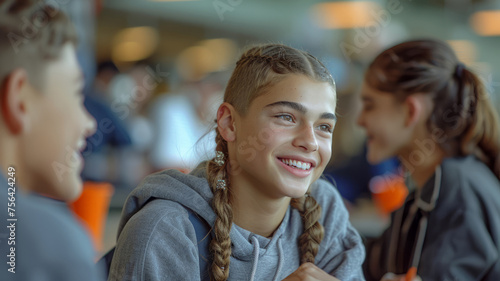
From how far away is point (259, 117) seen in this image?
857 mm

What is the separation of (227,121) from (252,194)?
0.44ft

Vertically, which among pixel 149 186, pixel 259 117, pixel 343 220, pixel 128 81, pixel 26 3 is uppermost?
pixel 26 3

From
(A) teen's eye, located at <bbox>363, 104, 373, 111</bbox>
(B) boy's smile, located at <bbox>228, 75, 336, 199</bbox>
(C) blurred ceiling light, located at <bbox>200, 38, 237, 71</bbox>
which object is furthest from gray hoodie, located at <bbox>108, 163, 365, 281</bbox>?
(C) blurred ceiling light, located at <bbox>200, 38, 237, 71</bbox>

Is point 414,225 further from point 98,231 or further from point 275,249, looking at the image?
point 98,231

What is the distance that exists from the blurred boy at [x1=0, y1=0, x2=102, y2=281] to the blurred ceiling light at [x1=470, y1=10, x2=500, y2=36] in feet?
20.5

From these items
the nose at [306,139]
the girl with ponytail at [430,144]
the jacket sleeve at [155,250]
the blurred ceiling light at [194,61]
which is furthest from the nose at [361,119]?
the blurred ceiling light at [194,61]

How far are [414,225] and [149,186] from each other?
740 mm

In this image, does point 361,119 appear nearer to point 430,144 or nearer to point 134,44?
point 430,144

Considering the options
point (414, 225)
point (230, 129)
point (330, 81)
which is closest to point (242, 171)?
point (230, 129)

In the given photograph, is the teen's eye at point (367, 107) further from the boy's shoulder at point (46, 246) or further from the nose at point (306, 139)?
the boy's shoulder at point (46, 246)

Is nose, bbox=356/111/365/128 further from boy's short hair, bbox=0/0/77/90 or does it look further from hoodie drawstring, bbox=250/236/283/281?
boy's short hair, bbox=0/0/77/90

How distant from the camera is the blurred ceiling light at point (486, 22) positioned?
6.12 meters

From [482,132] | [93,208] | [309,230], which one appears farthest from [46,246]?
[482,132]

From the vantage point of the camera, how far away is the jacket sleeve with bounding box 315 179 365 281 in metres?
0.97
